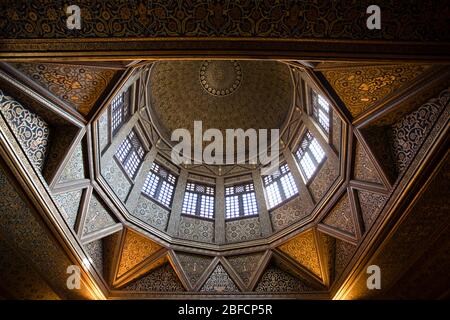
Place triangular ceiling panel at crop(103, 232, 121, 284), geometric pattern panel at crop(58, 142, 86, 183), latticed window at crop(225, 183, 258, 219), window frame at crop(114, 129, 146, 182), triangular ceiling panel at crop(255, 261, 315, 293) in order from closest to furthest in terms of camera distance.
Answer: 1. geometric pattern panel at crop(58, 142, 86, 183)
2. triangular ceiling panel at crop(103, 232, 121, 284)
3. window frame at crop(114, 129, 146, 182)
4. triangular ceiling panel at crop(255, 261, 315, 293)
5. latticed window at crop(225, 183, 258, 219)

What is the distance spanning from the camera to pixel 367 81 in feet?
23.6

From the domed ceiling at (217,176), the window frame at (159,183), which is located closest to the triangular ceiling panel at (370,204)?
the domed ceiling at (217,176)

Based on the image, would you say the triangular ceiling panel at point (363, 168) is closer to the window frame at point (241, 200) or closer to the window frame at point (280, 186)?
the window frame at point (280, 186)

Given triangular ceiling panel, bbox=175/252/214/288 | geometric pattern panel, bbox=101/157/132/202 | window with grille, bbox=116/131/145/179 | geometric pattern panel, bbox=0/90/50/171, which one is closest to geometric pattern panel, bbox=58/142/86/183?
geometric pattern panel, bbox=0/90/50/171

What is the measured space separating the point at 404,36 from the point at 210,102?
10.9 metres

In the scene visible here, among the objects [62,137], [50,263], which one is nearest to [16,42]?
[62,137]

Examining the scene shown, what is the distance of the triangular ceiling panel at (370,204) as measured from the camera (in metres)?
8.18

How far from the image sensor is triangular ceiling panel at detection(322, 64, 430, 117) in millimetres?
6598

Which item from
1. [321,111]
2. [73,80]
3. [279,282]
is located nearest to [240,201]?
[279,282]

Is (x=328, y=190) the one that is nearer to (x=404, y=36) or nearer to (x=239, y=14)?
Answer: (x=404, y=36)

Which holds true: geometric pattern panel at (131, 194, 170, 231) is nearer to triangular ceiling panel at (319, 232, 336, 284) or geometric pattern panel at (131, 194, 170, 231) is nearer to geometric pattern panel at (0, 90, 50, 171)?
geometric pattern panel at (0, 90, 50, 171)

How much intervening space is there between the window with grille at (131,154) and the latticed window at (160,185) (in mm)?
680

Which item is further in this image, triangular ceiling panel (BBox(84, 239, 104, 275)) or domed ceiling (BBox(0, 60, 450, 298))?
triangular ceiling panel (BBox(84, 239, 104, 275))

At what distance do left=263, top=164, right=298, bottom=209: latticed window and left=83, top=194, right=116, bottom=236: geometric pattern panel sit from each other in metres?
5.67
